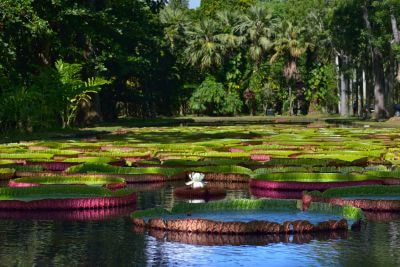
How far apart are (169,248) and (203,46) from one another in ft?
243

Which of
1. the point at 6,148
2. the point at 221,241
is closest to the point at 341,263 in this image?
the point at 221,241

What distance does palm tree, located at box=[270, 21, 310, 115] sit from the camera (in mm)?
84625

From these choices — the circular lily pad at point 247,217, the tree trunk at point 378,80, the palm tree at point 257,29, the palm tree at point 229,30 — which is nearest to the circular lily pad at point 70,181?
the circular lily pad at point 247,217

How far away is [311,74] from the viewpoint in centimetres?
8919

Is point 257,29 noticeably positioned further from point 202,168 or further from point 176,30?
point 202,168

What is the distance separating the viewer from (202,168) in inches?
812

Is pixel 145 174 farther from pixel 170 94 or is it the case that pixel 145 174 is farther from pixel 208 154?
pixel 170 94

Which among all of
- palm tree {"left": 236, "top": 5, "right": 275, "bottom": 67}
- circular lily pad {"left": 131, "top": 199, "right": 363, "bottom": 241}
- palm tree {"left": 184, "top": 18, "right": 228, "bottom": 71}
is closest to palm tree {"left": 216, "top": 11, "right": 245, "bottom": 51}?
palm tree {"left": 184, "top": 18, "right": 228, "bottom": 71}

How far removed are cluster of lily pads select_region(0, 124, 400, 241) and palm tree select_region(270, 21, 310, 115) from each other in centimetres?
5228

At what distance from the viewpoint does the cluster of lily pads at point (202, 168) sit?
16.2 metres

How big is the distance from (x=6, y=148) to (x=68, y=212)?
15410 millimetres

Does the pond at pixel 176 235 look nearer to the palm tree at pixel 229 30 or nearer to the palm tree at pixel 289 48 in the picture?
the palm tree at pixel 289 48

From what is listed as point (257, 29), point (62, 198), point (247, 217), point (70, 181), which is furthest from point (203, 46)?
A: point (247, 217)

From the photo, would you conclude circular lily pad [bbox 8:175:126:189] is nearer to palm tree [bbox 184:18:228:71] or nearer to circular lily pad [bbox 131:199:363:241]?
circular lily pad [bbox 131:199:363:241]
